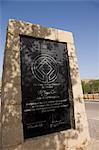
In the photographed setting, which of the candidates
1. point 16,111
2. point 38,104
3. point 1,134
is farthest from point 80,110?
point 1,134

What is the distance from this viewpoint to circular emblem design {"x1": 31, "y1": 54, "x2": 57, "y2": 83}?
5957 millimetres

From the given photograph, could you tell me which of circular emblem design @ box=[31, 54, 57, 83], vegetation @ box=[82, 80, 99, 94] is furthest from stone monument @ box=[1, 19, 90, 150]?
vegetation @ box=[82, 80, 99, 94]

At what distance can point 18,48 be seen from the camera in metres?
5.73

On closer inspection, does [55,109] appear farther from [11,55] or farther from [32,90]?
[11,55]

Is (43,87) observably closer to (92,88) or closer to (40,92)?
(40,92)

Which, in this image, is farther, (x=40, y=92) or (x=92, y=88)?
(x=92, y=88)

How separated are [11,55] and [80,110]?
2473mm

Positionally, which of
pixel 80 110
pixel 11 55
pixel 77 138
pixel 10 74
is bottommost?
pixel 77 138

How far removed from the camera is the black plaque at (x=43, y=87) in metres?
5.63

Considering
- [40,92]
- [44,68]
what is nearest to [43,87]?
[40,92]

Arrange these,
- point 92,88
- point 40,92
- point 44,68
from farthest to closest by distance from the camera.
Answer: point 92,88, point 44,68, point 40,92

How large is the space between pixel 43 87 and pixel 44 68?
0.50 metres

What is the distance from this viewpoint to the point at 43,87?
5.97 meters

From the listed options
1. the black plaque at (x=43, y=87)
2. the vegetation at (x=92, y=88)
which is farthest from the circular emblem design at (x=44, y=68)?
the vegetation at (x=92, y=88)
